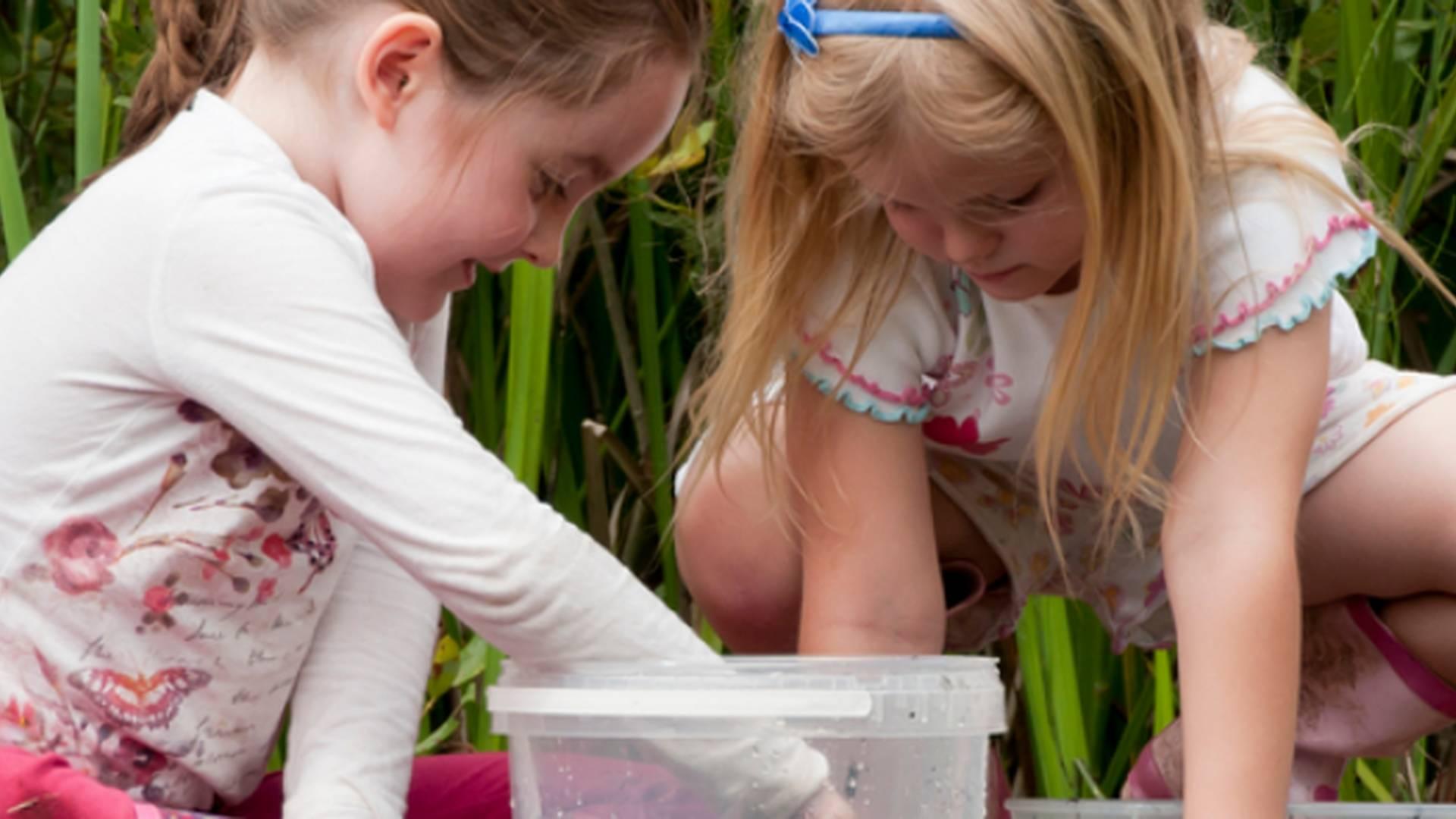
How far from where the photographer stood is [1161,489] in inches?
49.2

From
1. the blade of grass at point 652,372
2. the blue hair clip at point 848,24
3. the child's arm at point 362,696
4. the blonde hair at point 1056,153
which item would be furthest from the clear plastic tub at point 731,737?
the blade of grass at point 652,372

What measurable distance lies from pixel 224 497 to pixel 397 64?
0.26 m

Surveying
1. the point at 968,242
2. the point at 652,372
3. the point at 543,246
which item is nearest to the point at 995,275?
the point at 968,242

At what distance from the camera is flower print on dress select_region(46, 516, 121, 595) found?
40.3 inches

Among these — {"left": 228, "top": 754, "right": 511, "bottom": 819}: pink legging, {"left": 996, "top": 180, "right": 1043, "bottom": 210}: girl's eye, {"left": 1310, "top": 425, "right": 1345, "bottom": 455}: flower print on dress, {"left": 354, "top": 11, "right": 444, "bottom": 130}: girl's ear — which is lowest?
{"left": 228, "top": 754, "right": 511, "bottom": 819}: pink legging

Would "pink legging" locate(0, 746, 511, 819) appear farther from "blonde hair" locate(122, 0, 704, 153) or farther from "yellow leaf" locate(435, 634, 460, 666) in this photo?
"blonde hair" locate(122, 0, 704, 153)

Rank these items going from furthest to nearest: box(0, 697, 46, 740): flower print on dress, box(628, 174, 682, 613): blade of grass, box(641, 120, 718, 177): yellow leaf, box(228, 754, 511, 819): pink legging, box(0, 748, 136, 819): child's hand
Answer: box(628, 174, 682, 613): blade of grass < box(641, 120, 718, 177): yellow leaf < box(228, 754, 511, 819): pink legging < box(0, 697, 46, 740): flower print on dress < box(0, 748, 136, 819): child's hand

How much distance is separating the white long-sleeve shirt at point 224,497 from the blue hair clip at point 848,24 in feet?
0.97

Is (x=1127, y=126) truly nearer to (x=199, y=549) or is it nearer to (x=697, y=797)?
(x=697, y=797)

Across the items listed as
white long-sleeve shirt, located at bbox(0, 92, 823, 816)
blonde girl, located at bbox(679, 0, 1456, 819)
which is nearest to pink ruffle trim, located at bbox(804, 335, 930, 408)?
blonde girl, located at bbox(679, 0, 1456, 819)

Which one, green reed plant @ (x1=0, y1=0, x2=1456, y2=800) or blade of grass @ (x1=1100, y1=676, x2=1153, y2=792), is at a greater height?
green reed plant @ (x1=0, y1=0, x2=1456, y2=800)

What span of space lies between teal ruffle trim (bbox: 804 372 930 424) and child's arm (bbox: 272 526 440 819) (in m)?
0.29

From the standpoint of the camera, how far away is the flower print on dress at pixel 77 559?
3.35 ft

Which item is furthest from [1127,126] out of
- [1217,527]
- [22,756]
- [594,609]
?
A: [22,756]
